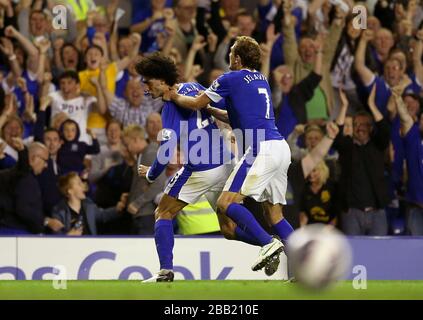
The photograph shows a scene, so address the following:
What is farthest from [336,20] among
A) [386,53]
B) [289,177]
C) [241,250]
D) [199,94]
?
[199,94]

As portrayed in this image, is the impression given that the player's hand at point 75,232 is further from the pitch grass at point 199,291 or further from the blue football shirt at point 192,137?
the pitch grass at point 199,291

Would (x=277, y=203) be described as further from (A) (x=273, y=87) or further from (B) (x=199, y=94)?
(A) (x=273, y=87)

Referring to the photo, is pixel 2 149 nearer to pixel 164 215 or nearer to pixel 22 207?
pixel 22 207

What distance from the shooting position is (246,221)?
10.4 m

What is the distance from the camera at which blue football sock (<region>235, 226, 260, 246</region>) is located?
34.7ft

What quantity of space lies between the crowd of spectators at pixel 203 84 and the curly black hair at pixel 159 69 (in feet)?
9.47

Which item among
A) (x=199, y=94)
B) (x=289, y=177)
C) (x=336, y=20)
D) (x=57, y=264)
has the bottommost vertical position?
(x=57, y=264)

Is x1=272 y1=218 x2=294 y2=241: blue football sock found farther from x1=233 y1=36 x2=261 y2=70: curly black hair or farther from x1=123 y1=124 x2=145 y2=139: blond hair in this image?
x1=123 y1=124 x2=145 y2=139: blond hair

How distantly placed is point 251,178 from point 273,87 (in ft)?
15.5

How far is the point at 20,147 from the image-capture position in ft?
45.8

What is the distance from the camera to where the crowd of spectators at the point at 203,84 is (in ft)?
45.4

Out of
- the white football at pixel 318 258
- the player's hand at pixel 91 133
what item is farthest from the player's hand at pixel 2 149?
Result: the white football at pixel 318 258

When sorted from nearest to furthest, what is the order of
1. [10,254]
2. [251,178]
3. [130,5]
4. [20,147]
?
[251,178]
[10,254]
[20,147]
[130,5]

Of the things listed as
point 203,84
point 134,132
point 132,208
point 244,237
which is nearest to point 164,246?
point 244,237
